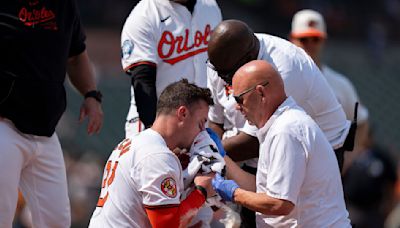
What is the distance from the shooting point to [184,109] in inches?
191

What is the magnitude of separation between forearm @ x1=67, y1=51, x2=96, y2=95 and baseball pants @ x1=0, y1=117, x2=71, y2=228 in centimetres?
58

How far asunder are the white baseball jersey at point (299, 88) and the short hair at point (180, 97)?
503 millimetres

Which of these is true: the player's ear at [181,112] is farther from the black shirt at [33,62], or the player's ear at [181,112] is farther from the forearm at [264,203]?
the black shirt at [33,62]

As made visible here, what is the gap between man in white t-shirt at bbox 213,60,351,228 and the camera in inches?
176

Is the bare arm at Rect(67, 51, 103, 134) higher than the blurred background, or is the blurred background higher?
the bare arm at Rect(67, 51, 103, 134)

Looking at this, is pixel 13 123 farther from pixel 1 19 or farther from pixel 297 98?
pixel 297 98

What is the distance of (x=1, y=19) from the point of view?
524 cm

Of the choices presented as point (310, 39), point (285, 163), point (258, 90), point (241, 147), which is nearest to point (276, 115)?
point (258, 90)

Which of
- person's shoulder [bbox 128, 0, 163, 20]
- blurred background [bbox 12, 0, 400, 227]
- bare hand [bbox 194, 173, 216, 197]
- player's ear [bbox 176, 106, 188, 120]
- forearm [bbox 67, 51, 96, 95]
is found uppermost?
person's shoulder [bbox 128, 0, 163, 20]

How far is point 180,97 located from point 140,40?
1143 mm

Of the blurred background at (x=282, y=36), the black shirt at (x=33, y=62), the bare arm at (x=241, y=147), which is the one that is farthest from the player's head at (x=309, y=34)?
the blurred background at (x=282, y=36)

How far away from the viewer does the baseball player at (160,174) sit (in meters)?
4.61

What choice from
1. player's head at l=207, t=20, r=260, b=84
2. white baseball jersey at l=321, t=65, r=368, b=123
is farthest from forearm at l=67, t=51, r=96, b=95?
white baseball jersey at l=321, t=65, r=368, b=123

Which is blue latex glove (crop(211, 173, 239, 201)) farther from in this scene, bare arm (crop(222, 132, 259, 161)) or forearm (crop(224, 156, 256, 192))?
bare arm (crop(222, 132, 259, 161))
